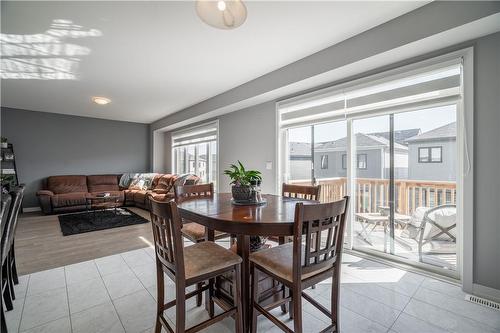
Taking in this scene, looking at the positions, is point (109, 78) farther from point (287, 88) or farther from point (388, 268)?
point (388, 268)

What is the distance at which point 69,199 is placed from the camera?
5270 mm

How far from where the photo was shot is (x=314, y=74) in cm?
273

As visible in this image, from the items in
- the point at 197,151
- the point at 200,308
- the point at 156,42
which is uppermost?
the point at 156,42

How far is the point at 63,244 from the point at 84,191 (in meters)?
3.26

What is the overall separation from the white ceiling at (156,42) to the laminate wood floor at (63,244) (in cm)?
240

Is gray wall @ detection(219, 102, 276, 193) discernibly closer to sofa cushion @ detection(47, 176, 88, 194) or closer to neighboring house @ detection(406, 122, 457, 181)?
neighboring house @ detection(406, 122, 457, 181)

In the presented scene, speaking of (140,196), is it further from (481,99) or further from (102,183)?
(481,99)

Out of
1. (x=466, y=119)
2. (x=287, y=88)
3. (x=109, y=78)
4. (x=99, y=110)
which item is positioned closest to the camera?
(x=466, y=119)

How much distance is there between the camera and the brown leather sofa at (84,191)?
512cm

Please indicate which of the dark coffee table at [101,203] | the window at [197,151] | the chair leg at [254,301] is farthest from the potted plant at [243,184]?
the dark coffee table at [101,203]

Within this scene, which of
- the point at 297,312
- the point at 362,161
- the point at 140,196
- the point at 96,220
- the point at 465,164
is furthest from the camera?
the point at 140,196

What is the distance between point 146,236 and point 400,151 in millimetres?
3687

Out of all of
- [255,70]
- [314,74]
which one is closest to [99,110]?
[255,70]

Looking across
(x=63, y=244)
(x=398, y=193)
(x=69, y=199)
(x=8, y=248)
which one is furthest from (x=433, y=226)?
(x=69, y=199)
